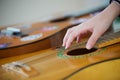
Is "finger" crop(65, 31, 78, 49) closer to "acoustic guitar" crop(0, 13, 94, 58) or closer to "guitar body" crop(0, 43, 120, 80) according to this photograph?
"guitar body" crop(0, 43, 120, 80)

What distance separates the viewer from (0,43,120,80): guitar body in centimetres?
58

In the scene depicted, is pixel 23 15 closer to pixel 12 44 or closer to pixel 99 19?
pixel 12 44

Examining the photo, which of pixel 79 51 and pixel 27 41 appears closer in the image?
pixel 79 51

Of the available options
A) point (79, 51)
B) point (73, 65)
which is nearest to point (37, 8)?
point (79, 51)

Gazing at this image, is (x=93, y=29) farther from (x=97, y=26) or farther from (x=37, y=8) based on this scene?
(x=37, y=8)

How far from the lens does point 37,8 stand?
59.3 inches

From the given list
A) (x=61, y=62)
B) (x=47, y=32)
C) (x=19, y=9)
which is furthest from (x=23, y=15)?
(x=61, y=62)

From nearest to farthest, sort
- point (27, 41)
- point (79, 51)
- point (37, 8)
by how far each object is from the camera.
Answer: point (79, 51), point (27, 41), point (37, 8)

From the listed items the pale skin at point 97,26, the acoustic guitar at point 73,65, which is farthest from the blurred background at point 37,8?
the pale skin at point 97,26

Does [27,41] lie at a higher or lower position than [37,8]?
lower

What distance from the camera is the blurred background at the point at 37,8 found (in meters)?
1.36

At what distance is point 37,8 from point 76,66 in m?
0.96

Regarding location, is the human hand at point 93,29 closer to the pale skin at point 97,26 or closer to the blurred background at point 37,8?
the pale skin at point 97,26

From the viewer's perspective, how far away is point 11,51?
2.86 feet
